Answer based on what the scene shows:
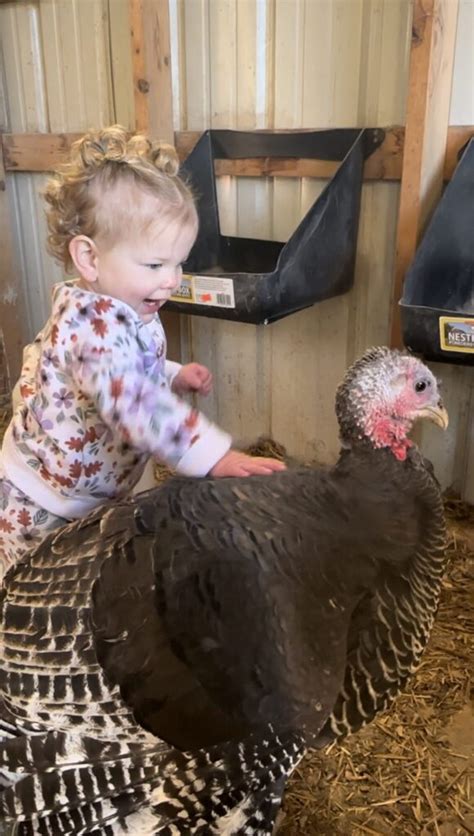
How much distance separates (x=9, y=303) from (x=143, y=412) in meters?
2.71

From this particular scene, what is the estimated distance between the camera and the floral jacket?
4.25 ft

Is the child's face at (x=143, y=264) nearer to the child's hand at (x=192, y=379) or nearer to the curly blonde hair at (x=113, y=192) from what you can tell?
the curly blonde hair at (x=113, y=192)

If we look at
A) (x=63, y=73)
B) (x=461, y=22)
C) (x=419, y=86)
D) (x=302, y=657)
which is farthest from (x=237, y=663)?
(x=63, y=73)

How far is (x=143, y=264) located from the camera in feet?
4.42

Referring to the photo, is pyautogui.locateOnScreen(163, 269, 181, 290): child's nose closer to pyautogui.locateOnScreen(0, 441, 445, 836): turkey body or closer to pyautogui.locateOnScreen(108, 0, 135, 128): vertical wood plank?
pyautogui.locateOnScreen(0, 441, 445, 836): turkey body

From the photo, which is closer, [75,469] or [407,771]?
[75,469]

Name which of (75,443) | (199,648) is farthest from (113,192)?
(199,648)

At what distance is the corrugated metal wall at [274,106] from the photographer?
7.97ft

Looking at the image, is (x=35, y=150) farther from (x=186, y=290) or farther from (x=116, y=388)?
Answer: (x=116, y=388)

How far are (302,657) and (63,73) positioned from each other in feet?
10.0

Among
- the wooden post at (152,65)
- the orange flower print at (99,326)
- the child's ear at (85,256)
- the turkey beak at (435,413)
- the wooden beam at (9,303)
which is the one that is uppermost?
the wooden post at (152,65)

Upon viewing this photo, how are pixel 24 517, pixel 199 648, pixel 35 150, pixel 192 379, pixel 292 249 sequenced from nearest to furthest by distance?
pixel 199 648
pixel 24 517
pixel 192 379
pixel 292 249
pixel 35 150

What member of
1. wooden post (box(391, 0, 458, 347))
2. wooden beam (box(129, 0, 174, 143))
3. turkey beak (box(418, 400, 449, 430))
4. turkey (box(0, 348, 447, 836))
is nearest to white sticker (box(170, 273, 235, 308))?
wooden post (box(391, 0, 458, 347))

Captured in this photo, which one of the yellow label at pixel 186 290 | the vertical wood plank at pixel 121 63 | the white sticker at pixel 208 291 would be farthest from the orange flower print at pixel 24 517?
the vertical wood plank at pixel 121 63
